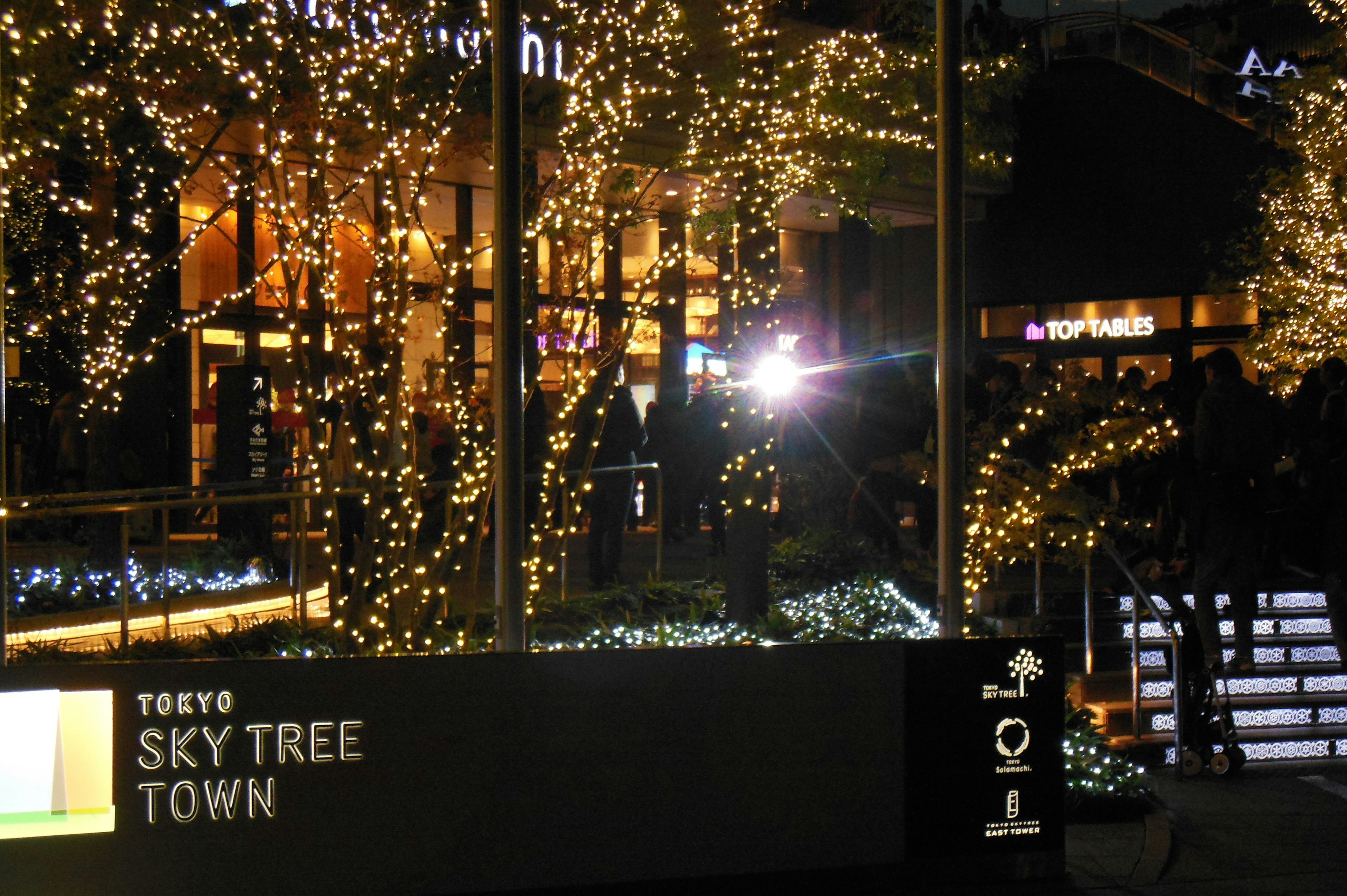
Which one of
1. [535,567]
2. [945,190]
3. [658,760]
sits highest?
[945,190]

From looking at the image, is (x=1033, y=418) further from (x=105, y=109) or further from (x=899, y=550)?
(x=105, y=109)

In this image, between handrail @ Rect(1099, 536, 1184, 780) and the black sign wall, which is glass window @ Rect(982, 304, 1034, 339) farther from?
the black sign wall

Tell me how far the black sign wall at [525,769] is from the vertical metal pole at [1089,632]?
3.15 m

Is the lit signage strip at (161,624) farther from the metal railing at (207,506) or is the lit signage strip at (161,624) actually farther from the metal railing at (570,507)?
the metal railing at (570,507)

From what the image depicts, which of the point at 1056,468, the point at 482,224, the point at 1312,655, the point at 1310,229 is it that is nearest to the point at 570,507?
the point at 1056,468

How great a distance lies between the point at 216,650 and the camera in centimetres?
776

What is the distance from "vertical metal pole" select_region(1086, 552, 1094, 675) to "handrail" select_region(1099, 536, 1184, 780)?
0.26 metres

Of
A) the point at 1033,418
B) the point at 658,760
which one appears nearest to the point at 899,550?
the point at 1033,418

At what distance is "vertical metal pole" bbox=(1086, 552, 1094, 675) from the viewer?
8312 millimetres

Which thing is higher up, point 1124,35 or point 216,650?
point 1124,35

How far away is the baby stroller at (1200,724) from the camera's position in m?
7.39

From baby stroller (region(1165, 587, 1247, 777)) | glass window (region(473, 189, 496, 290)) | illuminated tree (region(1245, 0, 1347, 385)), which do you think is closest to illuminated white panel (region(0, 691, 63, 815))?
baby stroller (region(1165, 587, 1247, 777))

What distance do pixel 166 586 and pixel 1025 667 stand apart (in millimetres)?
5683

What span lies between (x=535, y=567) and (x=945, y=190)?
3182mm
